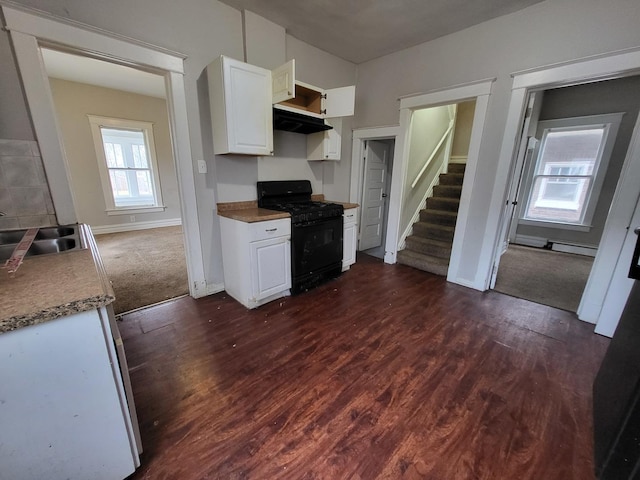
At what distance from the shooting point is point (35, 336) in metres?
0.79

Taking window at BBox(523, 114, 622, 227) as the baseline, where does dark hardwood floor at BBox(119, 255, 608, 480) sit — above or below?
below

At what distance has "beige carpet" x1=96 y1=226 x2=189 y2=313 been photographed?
2724 mm

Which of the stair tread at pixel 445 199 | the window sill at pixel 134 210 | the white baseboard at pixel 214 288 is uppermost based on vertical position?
the stair tread at pixel 445 199

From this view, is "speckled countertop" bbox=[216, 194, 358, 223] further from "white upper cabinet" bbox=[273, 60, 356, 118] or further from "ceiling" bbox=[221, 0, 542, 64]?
"ceiling" bbox=[221, 0, 542, 64]

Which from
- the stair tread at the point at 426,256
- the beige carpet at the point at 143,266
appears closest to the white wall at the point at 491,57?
the stair tread at the point at 426,256

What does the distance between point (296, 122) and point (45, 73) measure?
1.91m

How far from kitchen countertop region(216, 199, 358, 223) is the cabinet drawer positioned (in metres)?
0.05

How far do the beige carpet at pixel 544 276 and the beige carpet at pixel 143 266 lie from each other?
3871 mm

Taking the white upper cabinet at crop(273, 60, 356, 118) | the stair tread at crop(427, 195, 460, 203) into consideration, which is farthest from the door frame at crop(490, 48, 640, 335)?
the white upper cabinet at crop(273, 60, 356, 118)

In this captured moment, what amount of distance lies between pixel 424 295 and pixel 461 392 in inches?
51.1

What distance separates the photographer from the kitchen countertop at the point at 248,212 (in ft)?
7.53

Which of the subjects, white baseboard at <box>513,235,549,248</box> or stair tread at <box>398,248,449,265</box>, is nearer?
stair tread at <box>398,248,449,265</box>

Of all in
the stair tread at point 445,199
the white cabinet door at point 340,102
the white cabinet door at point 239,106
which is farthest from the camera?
the stair tread at point 445,199

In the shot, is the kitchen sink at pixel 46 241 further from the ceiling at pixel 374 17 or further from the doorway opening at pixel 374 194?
the doorway opening at pixel 374 194
